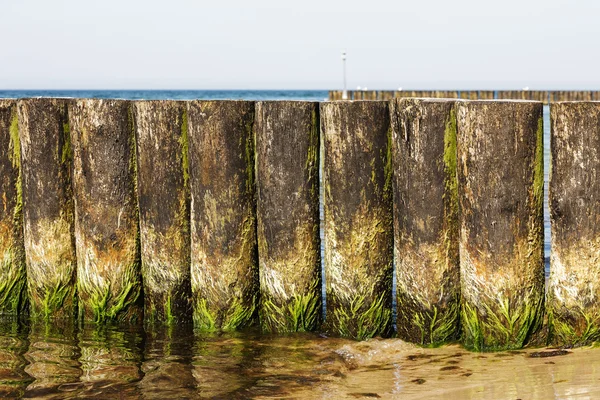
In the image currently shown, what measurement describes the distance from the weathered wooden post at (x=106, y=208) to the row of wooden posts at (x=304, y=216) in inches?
0.6

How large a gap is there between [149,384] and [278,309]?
1354 mm

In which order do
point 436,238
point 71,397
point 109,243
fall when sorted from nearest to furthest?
point 71,397, point 436,238, point 109,243

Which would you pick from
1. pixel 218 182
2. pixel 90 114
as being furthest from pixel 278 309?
pixel 90 114

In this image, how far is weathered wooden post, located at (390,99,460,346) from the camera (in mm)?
6199

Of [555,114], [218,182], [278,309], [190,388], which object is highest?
[555,114]

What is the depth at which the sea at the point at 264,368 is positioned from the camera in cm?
569

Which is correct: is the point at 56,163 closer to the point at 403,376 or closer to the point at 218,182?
the point at 218,182

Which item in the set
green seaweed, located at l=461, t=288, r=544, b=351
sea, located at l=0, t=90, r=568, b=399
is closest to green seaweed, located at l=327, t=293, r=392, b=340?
sea, located at l=0, t=90, r=568, b=399

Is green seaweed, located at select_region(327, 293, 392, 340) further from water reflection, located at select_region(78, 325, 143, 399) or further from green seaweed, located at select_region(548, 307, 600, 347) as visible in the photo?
water reflection, located at select_region(78, 325, 143, 399)

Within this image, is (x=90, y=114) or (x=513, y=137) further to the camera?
(x=90, y=114)

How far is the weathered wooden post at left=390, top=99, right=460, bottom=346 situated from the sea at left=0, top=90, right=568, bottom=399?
0.32 meters

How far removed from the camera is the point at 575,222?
237 inches

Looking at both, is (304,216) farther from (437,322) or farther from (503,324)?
(503,324)

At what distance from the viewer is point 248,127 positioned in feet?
22.1
